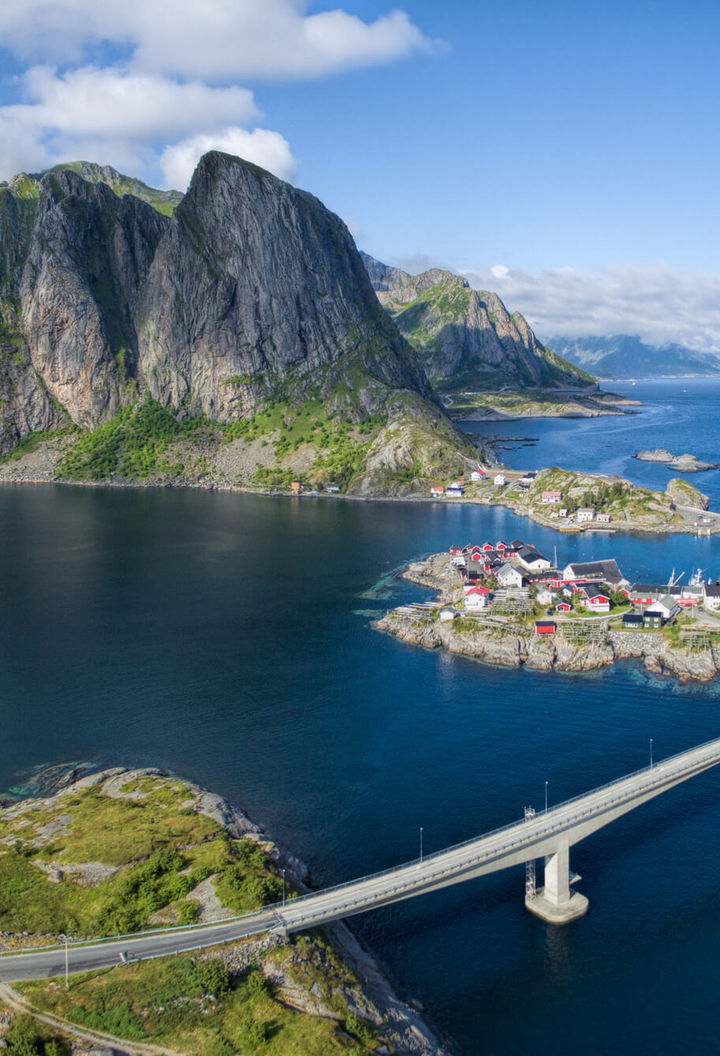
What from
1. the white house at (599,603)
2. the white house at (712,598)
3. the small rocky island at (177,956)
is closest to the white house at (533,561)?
the white house at (599,603)

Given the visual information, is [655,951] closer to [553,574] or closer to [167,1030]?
[167,1030]

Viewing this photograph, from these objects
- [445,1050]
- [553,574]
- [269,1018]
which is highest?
[553,574]

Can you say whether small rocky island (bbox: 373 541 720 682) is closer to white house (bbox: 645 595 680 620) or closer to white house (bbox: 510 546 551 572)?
white house (bbox: 645 595 680 620)

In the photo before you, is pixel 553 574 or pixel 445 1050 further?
pixel 553 574

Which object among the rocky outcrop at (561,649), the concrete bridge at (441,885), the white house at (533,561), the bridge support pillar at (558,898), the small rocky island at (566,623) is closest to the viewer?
the concrete bridge at (441,885)

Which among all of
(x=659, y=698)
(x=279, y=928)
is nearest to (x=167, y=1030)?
(x=279, y=928)

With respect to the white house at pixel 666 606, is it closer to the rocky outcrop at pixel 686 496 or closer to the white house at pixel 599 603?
the white house at pixel 599 603

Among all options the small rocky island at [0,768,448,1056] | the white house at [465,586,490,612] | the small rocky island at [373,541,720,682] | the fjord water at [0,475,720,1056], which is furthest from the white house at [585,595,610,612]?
the small rocky island at [0,768,448,1056]
